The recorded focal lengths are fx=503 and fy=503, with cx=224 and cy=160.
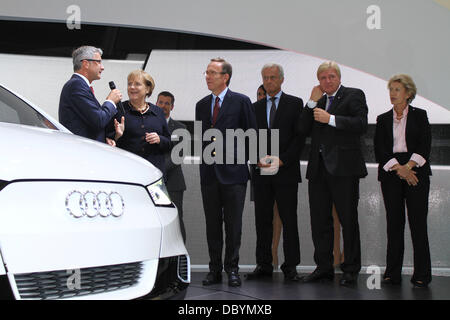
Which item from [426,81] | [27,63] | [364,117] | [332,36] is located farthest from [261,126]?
[27,63]

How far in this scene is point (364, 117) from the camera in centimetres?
382

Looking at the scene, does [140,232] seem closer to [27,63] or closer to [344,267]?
[344,267]

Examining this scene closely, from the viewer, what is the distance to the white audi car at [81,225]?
146 centimetres

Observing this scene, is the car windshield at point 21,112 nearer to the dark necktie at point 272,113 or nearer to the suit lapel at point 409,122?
the dark necktie at point 272,113

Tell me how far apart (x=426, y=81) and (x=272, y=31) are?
1447 millimetres

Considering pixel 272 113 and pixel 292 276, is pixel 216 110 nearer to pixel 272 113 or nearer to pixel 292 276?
pixel 272 113

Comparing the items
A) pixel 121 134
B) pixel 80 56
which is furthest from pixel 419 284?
pixel 80 56

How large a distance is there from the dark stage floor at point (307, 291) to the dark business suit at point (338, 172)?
0.23m

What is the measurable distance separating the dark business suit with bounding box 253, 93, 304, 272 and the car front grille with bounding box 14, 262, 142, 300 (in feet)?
7.83

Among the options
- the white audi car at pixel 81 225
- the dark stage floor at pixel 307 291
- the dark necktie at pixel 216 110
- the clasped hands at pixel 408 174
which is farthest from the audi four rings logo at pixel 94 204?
the clasped hands at pixel 408 174

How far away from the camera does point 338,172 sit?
380 centimetres

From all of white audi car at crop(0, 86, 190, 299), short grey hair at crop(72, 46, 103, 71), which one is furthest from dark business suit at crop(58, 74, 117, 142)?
white audi car at crop(0, 86, 190, 299)

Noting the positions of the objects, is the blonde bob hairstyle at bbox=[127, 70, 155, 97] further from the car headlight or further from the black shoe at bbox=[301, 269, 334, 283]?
the black shoe at bbox=[301, 269, 334, 283]

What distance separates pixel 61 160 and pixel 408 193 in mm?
3026
